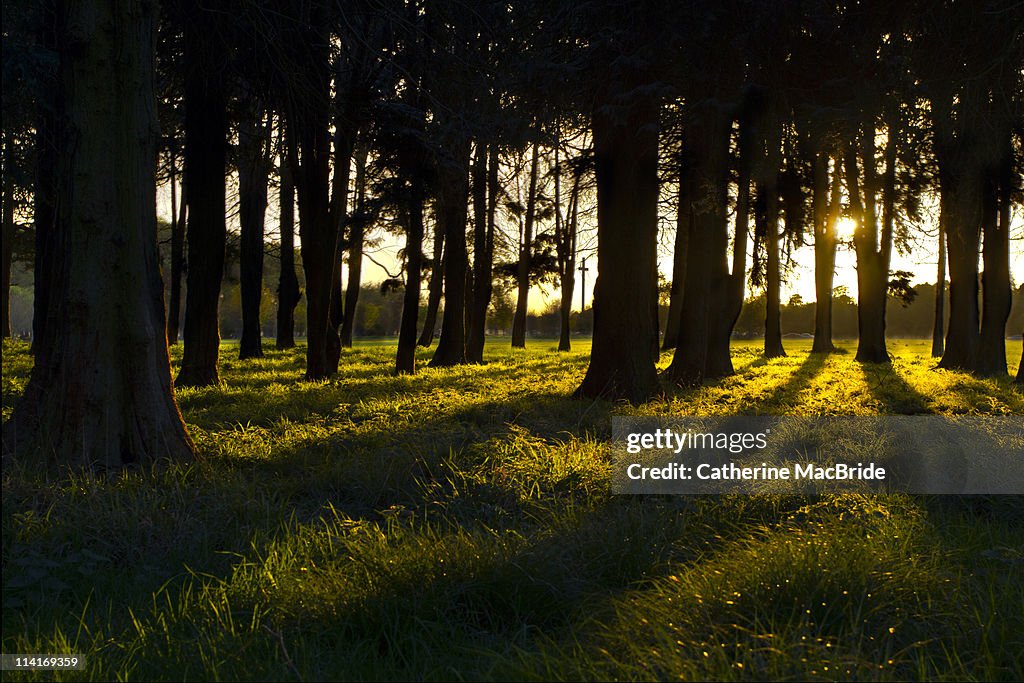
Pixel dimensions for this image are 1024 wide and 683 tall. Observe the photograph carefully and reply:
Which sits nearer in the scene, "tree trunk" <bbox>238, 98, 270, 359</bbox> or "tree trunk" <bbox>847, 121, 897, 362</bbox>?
"tree trunk" <bbox>847, 121, 897, 362</bbox>

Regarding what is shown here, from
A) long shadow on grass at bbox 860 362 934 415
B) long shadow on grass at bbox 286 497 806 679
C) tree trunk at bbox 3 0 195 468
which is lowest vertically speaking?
long shadow on grass at bbox 286 497 806 679

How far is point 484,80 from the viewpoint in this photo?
8766mm

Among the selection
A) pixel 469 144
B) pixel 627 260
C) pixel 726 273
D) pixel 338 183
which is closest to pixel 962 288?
pixel 726 273

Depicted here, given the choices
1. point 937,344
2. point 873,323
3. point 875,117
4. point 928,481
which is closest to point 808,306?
point 937,344

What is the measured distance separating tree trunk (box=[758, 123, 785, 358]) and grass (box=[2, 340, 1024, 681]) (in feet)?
29.9

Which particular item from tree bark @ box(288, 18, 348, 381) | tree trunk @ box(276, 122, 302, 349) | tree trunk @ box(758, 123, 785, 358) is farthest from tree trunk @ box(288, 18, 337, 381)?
tree trunk @ box(758, 123, 785, 358)

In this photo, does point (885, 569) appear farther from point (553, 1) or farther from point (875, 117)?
point (875, 117)

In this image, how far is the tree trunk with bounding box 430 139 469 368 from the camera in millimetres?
15945

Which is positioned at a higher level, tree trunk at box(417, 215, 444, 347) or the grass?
tree trunk at box(417, 215, 444, 347)

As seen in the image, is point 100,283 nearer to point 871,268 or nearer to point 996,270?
point 996,270

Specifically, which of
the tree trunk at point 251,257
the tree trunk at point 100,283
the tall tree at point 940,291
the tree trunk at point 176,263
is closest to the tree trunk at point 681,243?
the tall tree at point 940,291

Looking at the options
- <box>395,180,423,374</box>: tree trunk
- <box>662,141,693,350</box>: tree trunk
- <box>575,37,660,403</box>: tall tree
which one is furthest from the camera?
<box>395,180,423,374</box>: tree trunk

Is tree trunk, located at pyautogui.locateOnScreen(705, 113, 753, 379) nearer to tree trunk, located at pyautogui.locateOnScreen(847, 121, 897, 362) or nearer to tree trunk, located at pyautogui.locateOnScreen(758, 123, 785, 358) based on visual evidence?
tree trunk, located at pyautogui.locateOnScreen(758, 123, 785, 358)

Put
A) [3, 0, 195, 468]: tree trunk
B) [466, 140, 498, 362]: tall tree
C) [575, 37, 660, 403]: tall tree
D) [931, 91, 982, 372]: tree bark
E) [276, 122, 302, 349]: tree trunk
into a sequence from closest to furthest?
1. [3, 0, 195, 468]: tree trunk
2. [575, 37, 660, 403]: tall tree
3. [931, 91, 982, 372]: tree bark
4. [466, 140, 498, 362]: tall tree
5. [276, 122, 302, 349]: tree trunk
